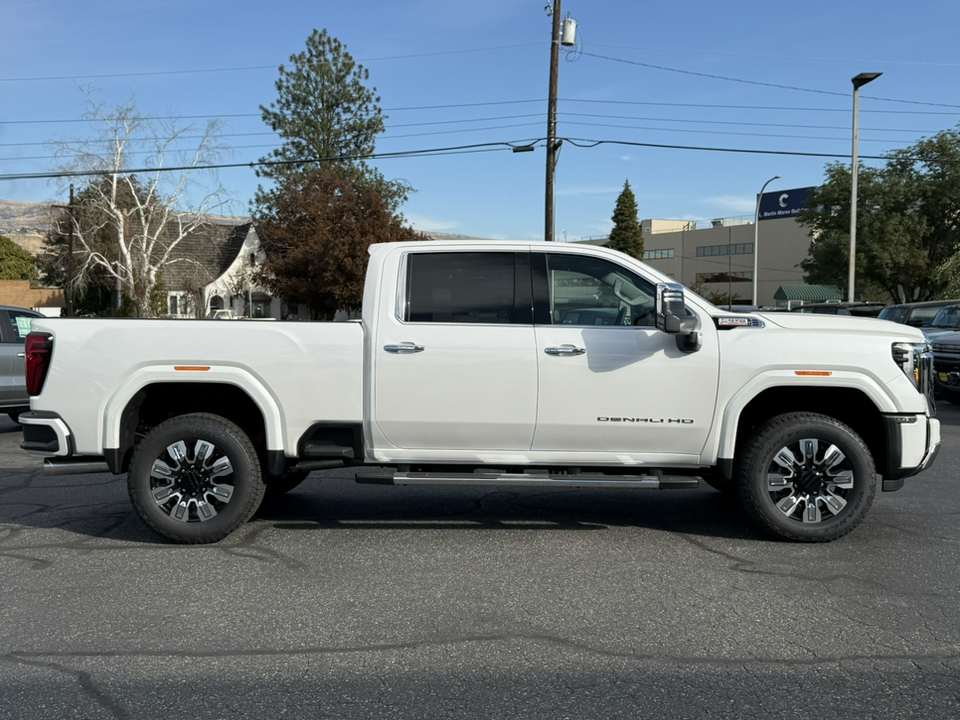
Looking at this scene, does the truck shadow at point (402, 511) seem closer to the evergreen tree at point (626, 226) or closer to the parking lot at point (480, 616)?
the parking lot at point (480, 616)

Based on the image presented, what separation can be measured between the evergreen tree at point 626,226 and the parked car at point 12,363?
71101 millimetres

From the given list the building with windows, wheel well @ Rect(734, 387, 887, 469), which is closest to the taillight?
wheel well @ Rect(734, 387, 887, 469)

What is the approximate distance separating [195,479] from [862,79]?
29429 mm

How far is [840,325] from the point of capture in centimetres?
614

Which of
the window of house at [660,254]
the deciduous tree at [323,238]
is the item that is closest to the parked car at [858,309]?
the deciduous tree at [323,238]

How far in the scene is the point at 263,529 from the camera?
21.5 feet

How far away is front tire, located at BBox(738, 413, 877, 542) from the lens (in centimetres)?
593

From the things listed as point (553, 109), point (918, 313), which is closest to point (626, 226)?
point (553, 109)

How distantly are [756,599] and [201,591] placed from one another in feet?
10.2

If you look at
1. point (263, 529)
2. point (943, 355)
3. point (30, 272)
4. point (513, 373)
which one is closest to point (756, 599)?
point (513, 373)

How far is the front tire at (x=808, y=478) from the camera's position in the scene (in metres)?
5.93

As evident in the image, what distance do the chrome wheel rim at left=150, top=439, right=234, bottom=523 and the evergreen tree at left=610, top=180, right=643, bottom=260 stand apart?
3008 inches

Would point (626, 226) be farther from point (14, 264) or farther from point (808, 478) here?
point (808, 478)

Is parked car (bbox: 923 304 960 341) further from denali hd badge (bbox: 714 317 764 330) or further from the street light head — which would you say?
the street light head
